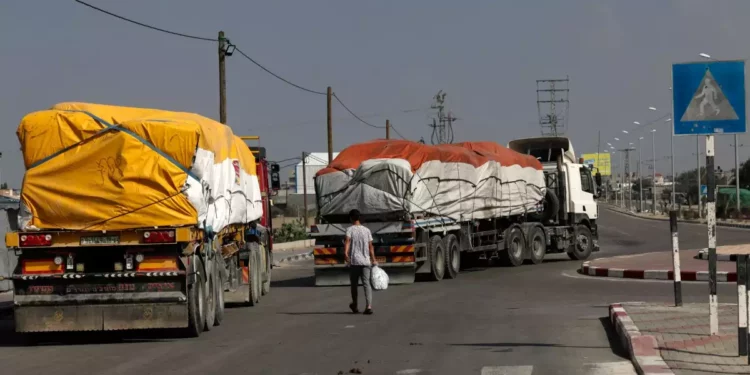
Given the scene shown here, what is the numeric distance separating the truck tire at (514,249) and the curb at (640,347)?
1668cm

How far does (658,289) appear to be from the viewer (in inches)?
838

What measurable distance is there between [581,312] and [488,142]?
14.1 m

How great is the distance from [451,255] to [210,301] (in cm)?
1170

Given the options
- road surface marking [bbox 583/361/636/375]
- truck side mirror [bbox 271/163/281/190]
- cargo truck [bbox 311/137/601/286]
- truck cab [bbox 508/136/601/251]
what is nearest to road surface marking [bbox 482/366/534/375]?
road surface marking [bbox 583/361/636/375]

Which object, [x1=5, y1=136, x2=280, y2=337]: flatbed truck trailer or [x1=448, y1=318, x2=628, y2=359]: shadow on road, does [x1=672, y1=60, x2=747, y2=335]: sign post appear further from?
[x1=5, y1=136, x2=280, y2=337]: flatbed truck trailer

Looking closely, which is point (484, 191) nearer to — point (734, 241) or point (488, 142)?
point (488, 142)

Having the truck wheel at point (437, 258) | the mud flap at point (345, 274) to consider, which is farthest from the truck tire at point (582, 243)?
the mud flap at point (345, 274)

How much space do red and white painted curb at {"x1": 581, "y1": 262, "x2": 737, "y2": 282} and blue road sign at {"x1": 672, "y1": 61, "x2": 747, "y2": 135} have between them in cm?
1043

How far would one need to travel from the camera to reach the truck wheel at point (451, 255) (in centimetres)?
2633

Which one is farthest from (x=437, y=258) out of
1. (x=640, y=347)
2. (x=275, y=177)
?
(x=640, y=347)

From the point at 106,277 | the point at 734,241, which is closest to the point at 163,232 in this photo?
the point at 106,277

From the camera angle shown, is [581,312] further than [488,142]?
No

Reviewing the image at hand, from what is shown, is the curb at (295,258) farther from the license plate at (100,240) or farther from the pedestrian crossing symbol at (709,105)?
the pedestrian crossing symbol at (709,105)

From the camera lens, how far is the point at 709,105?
12.5 m
